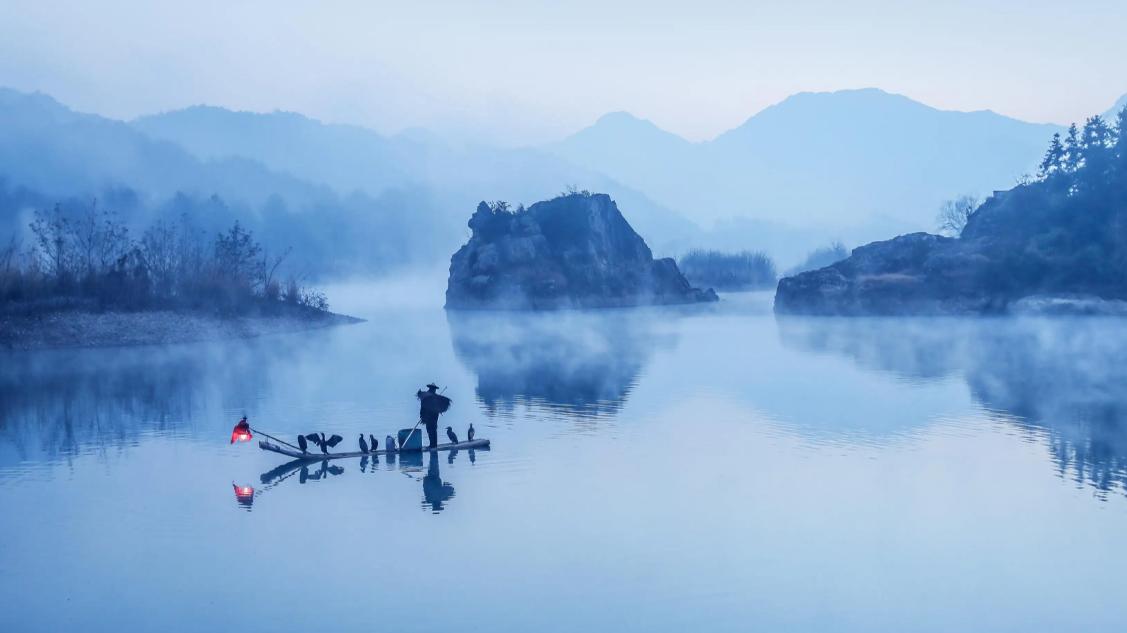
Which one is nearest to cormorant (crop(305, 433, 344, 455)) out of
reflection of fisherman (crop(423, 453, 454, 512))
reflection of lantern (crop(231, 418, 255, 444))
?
reflection of lantern (crop(231, 418, 255, 444))

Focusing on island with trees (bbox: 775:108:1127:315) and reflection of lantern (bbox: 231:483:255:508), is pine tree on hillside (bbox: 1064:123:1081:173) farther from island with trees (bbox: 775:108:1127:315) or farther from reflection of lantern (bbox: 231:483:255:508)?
reflection of lantern (bbox: 231:483:255:508)

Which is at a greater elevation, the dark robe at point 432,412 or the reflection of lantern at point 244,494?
the dark robe at point 432,412

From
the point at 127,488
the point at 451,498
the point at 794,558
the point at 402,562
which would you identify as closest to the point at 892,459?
the point at 794,558

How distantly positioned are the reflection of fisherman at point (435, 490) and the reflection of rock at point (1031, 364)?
12.6 meters

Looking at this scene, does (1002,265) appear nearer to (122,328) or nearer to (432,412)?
(122,328)

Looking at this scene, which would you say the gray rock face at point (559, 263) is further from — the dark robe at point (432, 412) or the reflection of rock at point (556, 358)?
the dark robe at point (432, 412)

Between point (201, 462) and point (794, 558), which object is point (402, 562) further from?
point (201, 462)

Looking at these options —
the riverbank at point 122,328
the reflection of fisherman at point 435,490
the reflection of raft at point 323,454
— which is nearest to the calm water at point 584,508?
the reflection of fisherman at point 435,490

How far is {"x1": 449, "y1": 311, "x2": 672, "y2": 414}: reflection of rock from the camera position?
3400 cm

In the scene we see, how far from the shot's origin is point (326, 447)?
73.7 ft

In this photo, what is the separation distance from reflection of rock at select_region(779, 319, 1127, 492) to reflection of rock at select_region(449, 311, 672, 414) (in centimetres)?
1054

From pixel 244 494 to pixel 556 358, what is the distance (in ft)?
97.6

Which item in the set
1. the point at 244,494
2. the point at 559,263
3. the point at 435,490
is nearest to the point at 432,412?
the point at 435,490

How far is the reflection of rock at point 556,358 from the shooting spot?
1339 inches
